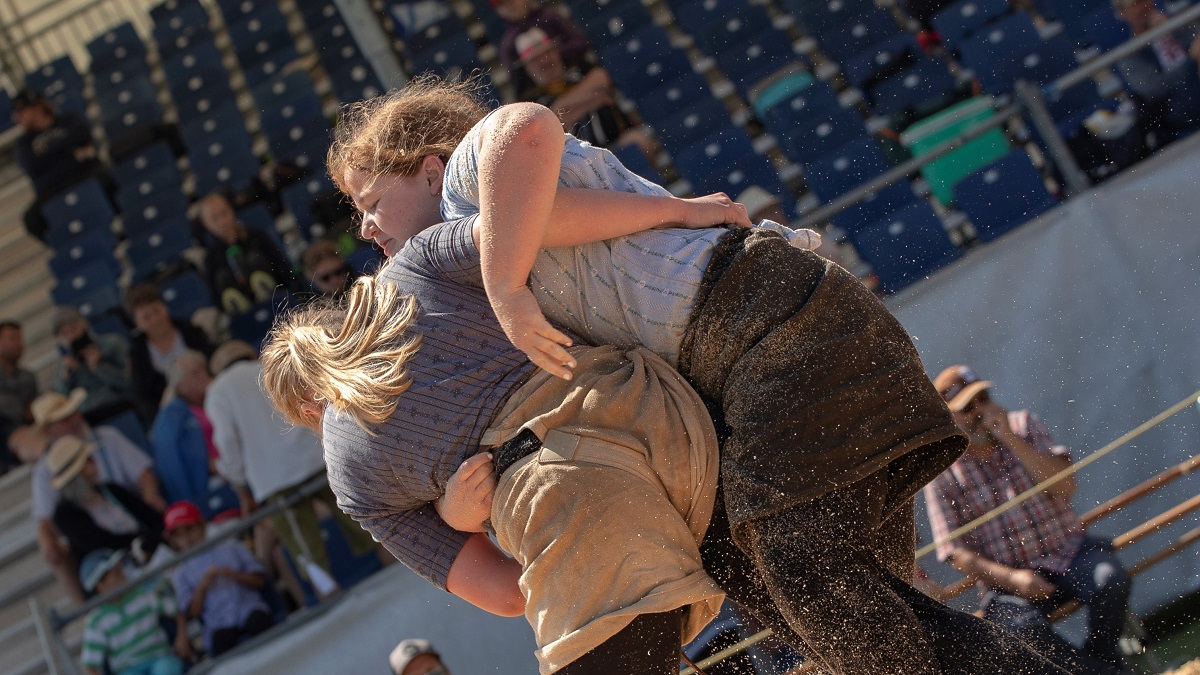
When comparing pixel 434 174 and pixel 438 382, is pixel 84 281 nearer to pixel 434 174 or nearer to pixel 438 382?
pixel 434 174

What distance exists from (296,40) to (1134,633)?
7.33 m

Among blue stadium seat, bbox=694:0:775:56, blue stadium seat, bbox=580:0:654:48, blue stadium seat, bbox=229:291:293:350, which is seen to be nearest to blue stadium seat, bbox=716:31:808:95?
blue stadium seat, bbox=694:0:775:56

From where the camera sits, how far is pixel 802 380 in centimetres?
196

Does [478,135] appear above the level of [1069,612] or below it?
above

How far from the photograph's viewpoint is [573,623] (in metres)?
1.96

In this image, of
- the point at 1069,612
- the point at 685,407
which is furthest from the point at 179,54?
the point at 685,407

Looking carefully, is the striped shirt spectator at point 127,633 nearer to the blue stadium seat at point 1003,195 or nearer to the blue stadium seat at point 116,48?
the blue stadium seat at point 1003,195

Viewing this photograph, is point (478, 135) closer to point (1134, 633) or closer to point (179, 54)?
point (1134, 633)

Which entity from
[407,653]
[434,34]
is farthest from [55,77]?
[407,653]

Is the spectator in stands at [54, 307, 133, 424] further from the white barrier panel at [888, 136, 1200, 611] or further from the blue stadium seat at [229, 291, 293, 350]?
the white barrier panel at [888, 136, 1200, 611]

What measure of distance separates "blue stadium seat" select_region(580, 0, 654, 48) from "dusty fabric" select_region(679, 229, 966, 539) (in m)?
5.93

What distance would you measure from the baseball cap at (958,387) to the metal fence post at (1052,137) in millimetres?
1557

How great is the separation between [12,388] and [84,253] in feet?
4.61

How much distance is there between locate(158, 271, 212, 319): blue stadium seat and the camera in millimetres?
7070
